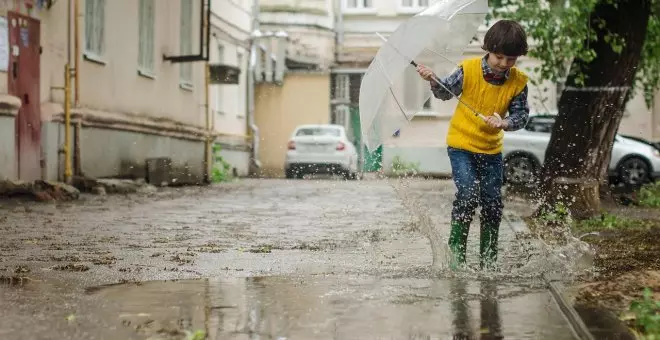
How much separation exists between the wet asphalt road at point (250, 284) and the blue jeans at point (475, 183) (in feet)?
1.35

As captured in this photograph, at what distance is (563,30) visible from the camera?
15188 mm

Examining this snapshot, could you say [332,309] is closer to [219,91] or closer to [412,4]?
[219,91]

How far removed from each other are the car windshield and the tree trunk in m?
19.6

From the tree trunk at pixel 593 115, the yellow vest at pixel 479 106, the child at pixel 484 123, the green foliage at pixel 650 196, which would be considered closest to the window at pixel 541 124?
the green foliage at pixel 650 196

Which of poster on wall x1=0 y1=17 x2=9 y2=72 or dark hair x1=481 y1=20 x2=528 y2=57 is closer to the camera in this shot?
dark hair x1=481 y1=20 x2=528 y2=57

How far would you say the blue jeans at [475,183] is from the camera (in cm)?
750

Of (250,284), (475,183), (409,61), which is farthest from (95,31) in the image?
(250,284)

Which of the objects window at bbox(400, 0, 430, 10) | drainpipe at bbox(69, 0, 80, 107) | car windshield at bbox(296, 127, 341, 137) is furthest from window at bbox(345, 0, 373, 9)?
drainpipe at bbox(69, 0, 80, 107)

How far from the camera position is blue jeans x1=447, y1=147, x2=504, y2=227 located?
7.50 meters

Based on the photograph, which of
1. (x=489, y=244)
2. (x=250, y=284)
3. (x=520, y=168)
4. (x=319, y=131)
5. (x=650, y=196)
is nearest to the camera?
(x=250, y=284)

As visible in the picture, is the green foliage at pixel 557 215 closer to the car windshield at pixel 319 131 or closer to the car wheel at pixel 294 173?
the car wheel at pixel 294 173

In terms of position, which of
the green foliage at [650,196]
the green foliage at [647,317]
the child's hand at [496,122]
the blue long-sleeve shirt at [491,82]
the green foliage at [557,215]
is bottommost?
the green foliage at [650,196]

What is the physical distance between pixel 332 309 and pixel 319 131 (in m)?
28.6

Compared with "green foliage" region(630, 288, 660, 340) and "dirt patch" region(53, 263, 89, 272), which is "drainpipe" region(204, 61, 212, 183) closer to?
"dirt patch" region(53, 263, 89, 272)
